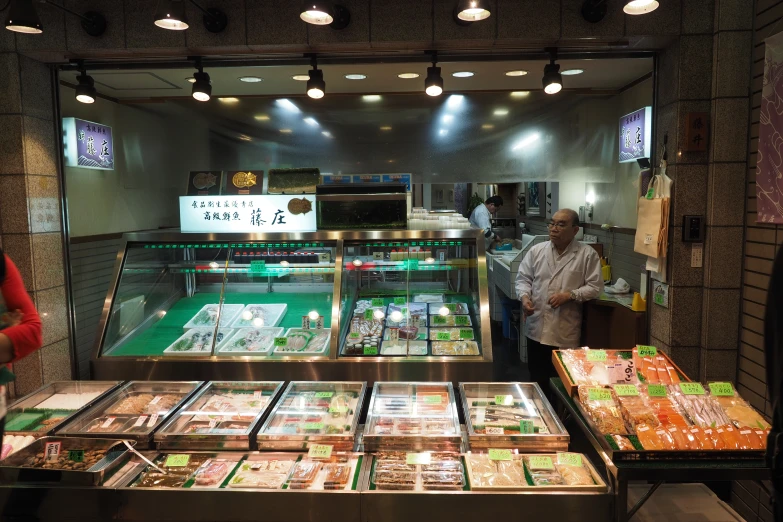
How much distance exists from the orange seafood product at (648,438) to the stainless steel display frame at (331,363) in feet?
4.83

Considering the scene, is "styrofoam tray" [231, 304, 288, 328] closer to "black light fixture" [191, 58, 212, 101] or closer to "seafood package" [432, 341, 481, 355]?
"seafood package" [432, 341, 481, 355]

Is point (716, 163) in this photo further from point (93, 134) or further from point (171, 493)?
point (93, 134)

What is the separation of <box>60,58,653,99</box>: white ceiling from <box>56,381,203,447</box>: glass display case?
285 cm

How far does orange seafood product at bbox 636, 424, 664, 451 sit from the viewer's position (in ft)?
7.89

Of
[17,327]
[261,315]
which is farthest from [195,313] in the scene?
[17,327]

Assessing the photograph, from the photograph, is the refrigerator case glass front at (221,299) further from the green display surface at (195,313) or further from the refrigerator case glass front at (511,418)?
the refrigerator case glass front at (511,418)

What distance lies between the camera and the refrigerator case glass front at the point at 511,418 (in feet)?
9.02

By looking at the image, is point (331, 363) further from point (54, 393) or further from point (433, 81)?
point (433, 81)

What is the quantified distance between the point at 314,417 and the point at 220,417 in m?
0.57

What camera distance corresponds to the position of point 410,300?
4660 millimetres

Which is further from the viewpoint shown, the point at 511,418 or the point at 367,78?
the point at 367,78

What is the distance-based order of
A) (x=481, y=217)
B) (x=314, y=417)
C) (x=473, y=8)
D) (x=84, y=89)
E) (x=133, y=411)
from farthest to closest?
(x=481, y=217) → (x=84, y=89) → (x=133, y=411) → (x=314, y=417) → (x=473, y=8)

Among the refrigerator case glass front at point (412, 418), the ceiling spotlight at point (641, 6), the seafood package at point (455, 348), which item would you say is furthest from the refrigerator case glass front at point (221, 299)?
the ceiling spotlight at point (641, 6)

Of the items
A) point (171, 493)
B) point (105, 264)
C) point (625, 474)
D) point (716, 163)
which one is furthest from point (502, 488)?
point (105, 264)
